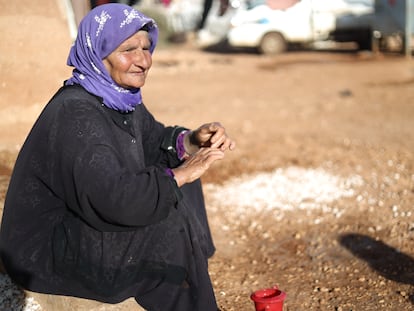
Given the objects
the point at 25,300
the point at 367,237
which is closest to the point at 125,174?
the point at 25,300

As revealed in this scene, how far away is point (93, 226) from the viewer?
106 inches

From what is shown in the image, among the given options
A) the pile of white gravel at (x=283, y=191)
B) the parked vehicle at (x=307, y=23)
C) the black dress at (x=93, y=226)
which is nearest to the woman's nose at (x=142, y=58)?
the black dress at (x=93, y=226)

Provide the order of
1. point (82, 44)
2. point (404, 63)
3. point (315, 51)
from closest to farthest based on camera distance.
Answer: point (82, 44), point (404, 63), point (315, 51)

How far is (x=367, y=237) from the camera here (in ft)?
14.2

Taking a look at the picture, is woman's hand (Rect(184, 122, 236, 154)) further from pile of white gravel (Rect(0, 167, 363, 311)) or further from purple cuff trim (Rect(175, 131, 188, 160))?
pile of white gravel (Rect(0, 167, 363, 311))

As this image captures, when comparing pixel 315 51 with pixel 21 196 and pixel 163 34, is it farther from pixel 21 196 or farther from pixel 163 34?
pixel 21 196

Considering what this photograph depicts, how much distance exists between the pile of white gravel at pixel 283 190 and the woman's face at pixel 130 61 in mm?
2197

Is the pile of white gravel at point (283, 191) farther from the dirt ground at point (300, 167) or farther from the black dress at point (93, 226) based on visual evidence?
the black dress at point (93, 226)

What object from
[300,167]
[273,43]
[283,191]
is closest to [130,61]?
[283,191]

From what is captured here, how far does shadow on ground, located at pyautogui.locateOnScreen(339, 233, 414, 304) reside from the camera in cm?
373

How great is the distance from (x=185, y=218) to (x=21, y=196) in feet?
2.34

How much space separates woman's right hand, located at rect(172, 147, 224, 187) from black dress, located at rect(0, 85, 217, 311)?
0.29ft

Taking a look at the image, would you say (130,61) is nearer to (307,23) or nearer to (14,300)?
(14,300)

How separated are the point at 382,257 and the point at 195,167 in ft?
5.66
